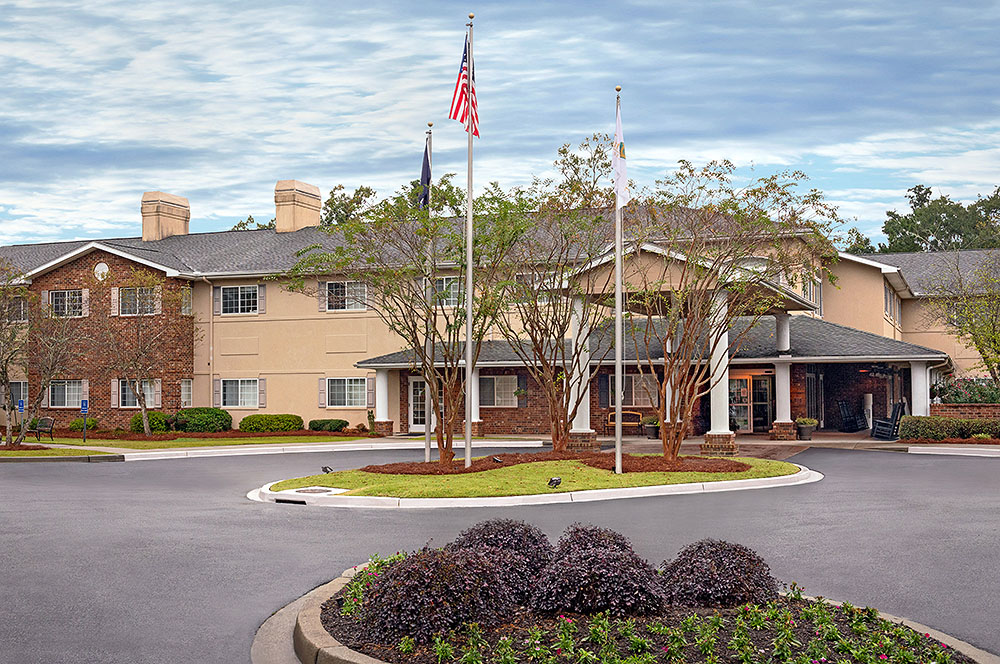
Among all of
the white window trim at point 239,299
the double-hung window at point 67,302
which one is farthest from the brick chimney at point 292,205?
the double-hung window at point 67,302

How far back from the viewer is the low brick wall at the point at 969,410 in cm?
3162

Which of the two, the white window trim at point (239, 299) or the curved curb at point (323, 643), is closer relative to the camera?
the curved curb at point (323, 643)

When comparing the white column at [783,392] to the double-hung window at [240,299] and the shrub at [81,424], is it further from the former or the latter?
the shrub at [81,424]

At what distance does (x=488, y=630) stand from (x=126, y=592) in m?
4.18

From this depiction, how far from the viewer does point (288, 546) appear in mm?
12703

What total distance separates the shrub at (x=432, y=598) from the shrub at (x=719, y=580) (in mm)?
1357

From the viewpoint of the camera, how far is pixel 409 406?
3956 centimetres

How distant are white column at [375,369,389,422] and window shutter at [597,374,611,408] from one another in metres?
7.70

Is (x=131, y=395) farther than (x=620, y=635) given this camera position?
Yes

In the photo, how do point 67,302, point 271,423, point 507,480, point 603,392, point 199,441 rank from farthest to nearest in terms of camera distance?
1. point 67,302
2. point 271,423
3. point 603,392
4. point 199,441
5. point 507,480

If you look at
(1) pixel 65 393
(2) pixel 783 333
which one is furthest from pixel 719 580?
(1) pixel 65 393

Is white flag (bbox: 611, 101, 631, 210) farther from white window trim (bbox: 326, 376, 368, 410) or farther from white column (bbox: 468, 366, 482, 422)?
white window trim (bbox: 326, 376, 368, 410)

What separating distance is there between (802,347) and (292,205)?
2335 centimetres

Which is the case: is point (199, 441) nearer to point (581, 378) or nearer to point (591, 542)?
point (581, 378)
